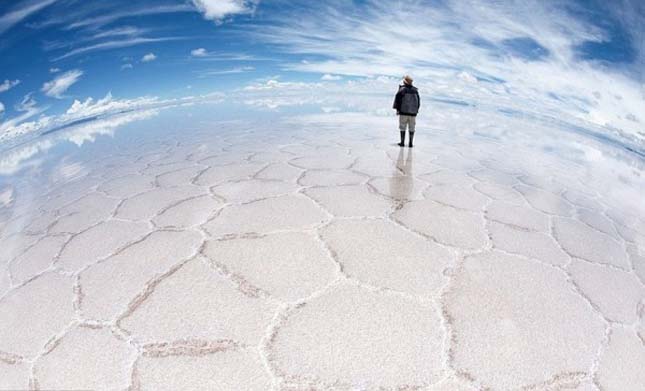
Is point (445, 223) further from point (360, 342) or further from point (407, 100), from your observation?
point (407, 100)

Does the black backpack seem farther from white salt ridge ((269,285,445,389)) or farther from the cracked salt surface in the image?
white salt ridge ((269,285,445,389))

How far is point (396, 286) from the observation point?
158 centimetres

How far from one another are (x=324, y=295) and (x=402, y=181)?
2.15 m

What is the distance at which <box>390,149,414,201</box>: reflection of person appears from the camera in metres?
2.91

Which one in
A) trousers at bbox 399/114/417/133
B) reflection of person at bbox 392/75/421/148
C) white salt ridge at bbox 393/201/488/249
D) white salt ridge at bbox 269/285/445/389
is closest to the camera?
white salt ridge at bbox 269/285/445/389

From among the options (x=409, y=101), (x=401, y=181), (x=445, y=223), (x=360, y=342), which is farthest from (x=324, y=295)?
(x=409, y=101)

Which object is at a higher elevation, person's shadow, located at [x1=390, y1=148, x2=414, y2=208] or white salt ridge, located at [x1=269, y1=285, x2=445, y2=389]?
white salt ridge, located at [x1=269, y1=285, x2=445, y2=389]

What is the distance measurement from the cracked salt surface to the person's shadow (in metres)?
0.04

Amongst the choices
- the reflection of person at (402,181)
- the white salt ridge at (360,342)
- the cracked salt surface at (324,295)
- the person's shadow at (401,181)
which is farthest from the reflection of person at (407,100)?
the white salt ridge at (360,342)

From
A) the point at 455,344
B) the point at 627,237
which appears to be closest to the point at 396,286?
the point at 455,344

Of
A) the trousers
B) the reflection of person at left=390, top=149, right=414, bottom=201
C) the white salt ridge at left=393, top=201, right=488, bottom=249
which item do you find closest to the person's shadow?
the reflection of person at left=390, top=149, right=414, bottom=201

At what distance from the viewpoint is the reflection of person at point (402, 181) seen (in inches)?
115

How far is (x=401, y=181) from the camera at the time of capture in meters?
3.40

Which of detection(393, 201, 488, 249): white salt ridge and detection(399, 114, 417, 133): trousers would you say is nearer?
detection(393, 201, 488, 249): white salt ridge
